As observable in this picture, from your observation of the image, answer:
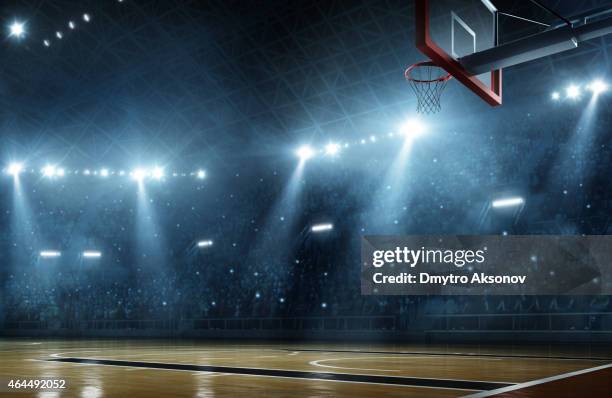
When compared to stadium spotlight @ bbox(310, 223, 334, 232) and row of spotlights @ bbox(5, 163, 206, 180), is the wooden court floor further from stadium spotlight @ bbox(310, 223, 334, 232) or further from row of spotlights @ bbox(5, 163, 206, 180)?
row of spotlights @ bbox(5, 163, 206, 180)

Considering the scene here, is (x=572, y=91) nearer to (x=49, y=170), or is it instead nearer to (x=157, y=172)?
(x=157, y=172)

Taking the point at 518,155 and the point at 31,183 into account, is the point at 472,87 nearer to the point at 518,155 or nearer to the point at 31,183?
the point at 518,155

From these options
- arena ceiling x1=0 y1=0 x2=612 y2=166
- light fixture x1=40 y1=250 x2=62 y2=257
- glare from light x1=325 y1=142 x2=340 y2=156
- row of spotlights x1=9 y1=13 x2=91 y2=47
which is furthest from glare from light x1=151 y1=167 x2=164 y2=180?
row of spotlights x1=9 y1=13 x2=91 y2=47

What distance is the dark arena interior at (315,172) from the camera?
45.1 ft

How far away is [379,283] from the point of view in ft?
86.9

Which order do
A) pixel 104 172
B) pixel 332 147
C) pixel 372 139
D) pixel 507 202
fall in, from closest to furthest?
1. pixel 507 202
2. pixel 372 139
3. pixel 332 147
4. pixel 104 172

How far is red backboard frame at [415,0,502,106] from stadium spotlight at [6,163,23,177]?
28818 mm

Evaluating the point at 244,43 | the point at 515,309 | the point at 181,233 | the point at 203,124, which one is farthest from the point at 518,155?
the point at 181,233

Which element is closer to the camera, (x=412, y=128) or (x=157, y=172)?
(x=412, y=128)

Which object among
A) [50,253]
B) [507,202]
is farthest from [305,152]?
[50,253]

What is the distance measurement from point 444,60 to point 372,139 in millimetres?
16178

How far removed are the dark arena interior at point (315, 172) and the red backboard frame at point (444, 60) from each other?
0.05m

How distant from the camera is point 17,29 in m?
23.1

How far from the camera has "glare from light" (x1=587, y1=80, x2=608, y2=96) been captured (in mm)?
21742
